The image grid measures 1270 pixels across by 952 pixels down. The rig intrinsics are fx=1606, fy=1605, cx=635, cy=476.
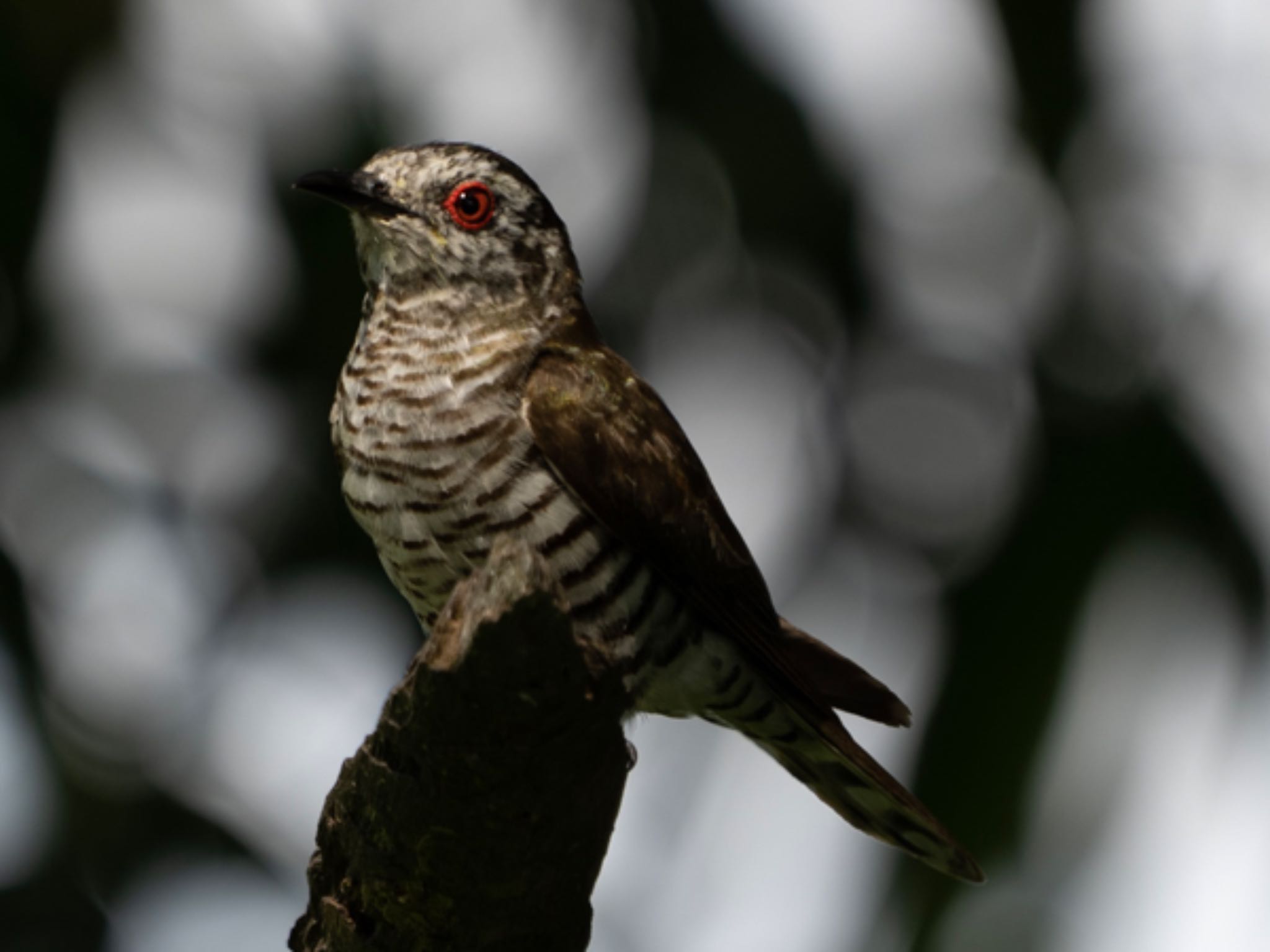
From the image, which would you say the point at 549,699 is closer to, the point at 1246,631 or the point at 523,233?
the point at 523,233

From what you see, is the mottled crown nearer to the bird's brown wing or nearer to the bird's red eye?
the bird's red eye

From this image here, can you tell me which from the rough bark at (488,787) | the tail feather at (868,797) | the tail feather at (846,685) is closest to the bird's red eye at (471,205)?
the tail feather at (846,685)

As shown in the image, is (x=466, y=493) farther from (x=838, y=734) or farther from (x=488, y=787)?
(x=838, y=734)

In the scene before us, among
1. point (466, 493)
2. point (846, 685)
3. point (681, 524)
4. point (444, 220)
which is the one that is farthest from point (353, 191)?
point (846, 685)

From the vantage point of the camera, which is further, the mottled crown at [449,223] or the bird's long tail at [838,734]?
the mottled crown at [449,223]

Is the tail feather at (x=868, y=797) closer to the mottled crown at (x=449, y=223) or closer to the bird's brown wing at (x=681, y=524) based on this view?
the bird's brown wing at (x=681, y=524)

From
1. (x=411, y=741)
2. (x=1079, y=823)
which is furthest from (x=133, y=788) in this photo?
(x=411, y=741)

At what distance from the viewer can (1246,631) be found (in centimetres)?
602

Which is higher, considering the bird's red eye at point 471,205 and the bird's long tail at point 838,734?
the bird's red eye at point 471,205

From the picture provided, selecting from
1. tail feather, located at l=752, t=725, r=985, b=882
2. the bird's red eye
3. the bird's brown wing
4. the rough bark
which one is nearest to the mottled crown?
the bird's red eye

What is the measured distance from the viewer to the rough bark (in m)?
2.66

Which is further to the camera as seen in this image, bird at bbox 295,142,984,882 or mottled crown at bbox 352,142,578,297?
mottled crown at bbox 352,142,578,297

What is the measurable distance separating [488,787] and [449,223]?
2215 millimetres

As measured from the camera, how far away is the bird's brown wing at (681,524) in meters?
3.99
